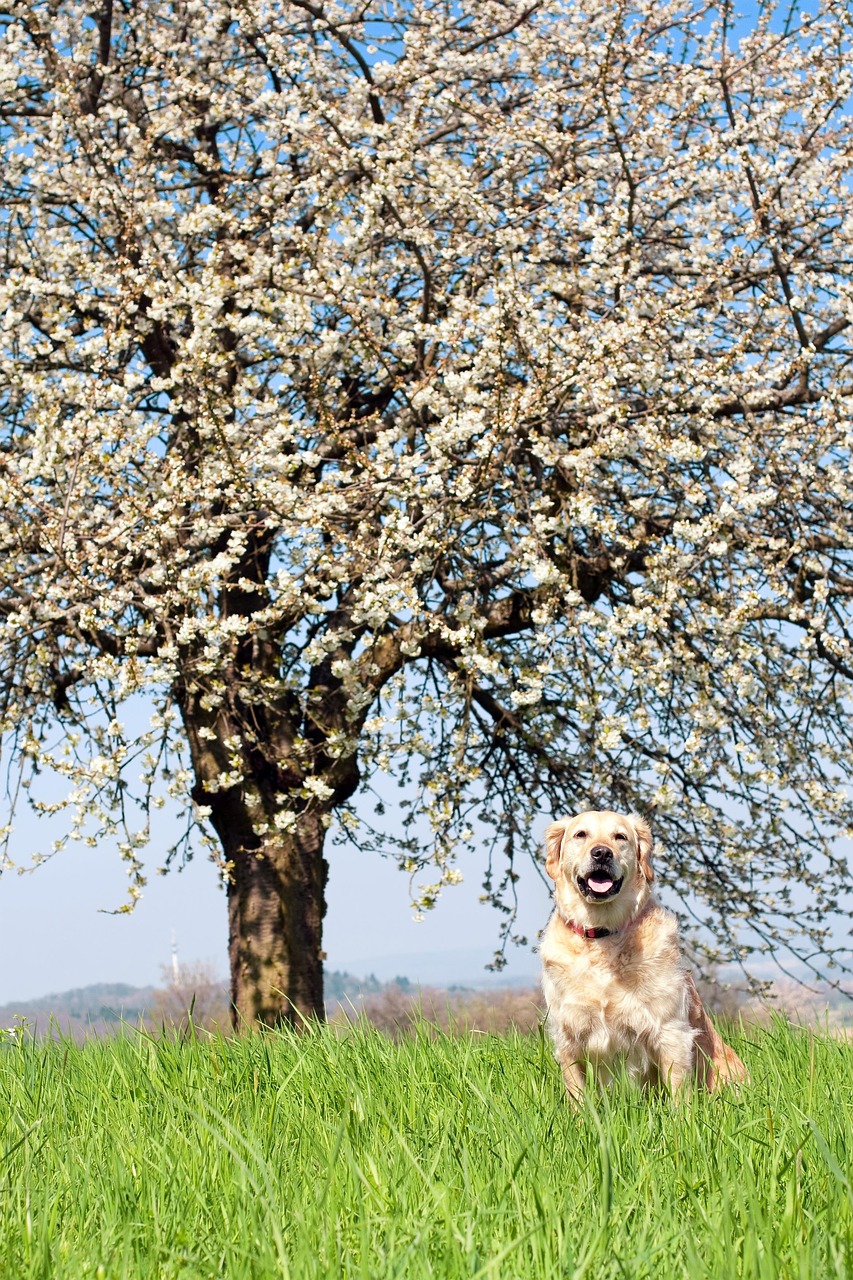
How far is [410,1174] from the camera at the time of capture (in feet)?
11.0

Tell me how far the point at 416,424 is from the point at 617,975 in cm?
558

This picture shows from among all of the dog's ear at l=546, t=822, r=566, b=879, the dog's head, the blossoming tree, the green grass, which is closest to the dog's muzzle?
the dog's head

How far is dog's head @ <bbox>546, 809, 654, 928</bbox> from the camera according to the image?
4949 mm

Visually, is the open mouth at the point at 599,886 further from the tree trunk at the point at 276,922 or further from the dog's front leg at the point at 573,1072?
the tree trunk at the point at 276,922

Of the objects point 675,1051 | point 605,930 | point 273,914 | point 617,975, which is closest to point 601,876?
point 605,930

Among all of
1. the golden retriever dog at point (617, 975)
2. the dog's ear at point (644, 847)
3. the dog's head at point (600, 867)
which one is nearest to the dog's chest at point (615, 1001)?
the golden retriever dog at point (617, 975)

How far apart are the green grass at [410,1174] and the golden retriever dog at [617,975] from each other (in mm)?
258

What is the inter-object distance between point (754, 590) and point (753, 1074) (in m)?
4.26

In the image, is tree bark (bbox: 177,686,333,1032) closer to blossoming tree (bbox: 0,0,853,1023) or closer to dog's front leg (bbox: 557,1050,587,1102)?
blossoming tree (bbox: 0,0,853,1023)

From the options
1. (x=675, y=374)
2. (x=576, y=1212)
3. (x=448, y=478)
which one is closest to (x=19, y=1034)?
(x=576, y=1212)

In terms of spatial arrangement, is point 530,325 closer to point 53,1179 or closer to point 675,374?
point 675,374

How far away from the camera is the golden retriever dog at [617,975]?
16.0 ft

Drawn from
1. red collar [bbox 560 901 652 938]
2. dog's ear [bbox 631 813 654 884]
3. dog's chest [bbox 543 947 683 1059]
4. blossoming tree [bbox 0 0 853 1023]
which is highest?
blossoming tree [bbox 0 0 853 1023]

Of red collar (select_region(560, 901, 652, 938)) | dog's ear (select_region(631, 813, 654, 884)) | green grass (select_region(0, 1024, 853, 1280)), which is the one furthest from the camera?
dog's ear (select_region(631, 813, 654, 884))
